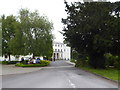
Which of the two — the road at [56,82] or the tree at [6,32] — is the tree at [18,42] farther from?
the road at [56,82]

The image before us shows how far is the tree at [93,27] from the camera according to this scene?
25.0 metres

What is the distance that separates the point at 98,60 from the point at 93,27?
6.50 m

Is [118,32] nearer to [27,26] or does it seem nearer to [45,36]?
[45,36]

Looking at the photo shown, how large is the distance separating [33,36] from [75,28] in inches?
452

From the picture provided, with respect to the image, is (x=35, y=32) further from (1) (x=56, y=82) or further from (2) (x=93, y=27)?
(1) (x=56, y=82)

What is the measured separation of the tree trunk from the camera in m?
29.6

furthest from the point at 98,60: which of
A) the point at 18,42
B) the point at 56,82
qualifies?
the point at 56,82

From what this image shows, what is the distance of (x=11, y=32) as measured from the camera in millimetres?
48031

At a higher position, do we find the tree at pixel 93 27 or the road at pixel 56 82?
the tree at pixel 93 27

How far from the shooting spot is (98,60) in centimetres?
2975

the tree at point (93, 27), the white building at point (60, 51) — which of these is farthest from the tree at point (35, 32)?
the white building at point (60, 51)

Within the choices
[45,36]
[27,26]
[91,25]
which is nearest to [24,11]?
[27,26]

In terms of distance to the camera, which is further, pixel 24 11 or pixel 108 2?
pixel 24 11

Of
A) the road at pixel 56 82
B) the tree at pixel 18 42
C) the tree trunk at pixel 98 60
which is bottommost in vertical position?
the road at pixel 56 82
